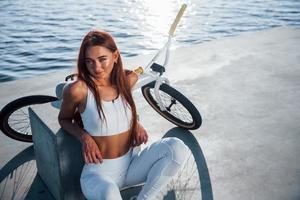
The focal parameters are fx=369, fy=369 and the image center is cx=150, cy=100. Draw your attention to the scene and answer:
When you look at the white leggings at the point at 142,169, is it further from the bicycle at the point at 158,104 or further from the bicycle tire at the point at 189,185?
the bicycle at the point at 158,104

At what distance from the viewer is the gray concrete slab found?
3.85 metres

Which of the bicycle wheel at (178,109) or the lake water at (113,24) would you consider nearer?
the bicycle wheel at (178,109)

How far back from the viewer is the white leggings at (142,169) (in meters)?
2.88

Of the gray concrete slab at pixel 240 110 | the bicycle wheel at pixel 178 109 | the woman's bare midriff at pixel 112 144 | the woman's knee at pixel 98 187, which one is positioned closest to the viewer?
the woman's knee at pixel 98 187

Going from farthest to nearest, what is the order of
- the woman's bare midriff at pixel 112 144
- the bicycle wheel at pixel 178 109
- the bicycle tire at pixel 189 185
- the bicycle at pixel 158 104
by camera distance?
the bicycle wheel at pixel 178 109
the bicycle at pixel 158 104
the bicycle tire at pixel 189 185
the woman's bare midriff at pixel 112 144

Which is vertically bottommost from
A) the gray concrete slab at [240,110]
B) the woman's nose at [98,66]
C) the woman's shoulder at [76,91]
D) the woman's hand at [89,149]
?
the gray concrete slab at [240,110]

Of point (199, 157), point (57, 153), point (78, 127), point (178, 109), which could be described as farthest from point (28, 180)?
point (178, 109)

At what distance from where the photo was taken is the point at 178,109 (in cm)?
517

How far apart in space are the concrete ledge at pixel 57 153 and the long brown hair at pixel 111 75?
499mm

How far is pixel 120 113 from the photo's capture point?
9.57ft

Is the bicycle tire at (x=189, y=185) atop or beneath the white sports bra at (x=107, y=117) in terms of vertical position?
beneath

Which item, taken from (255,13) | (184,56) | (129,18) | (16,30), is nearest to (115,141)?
(184,56)

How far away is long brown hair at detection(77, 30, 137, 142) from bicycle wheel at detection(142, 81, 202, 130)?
1.48 metres

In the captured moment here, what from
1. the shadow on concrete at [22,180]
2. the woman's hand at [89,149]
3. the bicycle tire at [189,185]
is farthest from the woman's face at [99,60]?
the shadow on concrete at [22,180]
